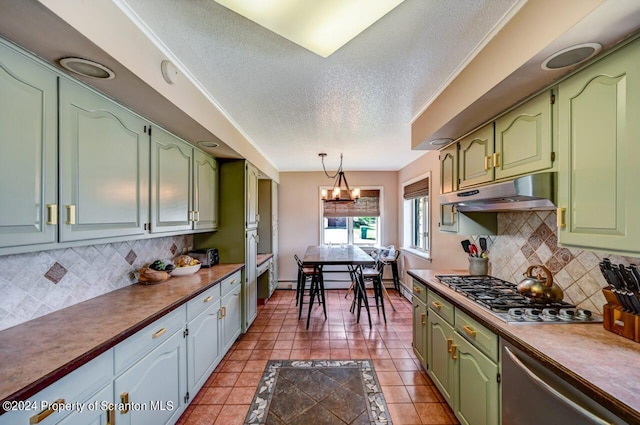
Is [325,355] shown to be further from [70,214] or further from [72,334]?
[70,214]

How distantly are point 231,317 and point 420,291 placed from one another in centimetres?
192

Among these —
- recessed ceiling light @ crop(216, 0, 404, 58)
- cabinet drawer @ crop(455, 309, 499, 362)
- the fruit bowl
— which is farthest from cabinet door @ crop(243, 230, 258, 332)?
recessed ceiling light @ crop(216, 0, 404, 58)

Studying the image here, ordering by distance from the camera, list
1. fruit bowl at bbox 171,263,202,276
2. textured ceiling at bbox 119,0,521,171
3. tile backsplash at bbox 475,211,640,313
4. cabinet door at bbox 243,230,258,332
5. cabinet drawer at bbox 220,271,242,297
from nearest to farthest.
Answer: textured ceiling at bbox 119,0,521,171
tile backsplash at bbox 475,211,640,313
fruit bowl at bbox 171,263,202,276
cabinet drawer at bbox 220,271,242,297
cabinet door at bbox 243,230,258,332

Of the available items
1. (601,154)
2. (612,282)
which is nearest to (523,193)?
(601,154)

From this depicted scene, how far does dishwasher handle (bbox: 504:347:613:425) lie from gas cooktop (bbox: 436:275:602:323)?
0.71 feet

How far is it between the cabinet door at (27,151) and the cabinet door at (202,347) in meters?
1.17

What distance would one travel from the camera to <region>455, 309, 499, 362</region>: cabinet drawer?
1.42 meters

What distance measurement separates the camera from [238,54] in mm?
1627

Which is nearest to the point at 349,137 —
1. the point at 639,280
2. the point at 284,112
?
the point at 284,112

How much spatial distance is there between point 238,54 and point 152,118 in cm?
81

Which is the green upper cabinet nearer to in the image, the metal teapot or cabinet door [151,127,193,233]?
the metal teapot

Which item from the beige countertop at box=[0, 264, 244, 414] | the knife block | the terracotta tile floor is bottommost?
the terracotta tile floor

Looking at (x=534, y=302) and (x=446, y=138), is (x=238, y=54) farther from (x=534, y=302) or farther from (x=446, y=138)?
(x=534, y=302)

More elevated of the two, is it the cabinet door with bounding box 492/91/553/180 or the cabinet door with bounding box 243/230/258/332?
the cabinet door with bounding box 492/91/553/180
